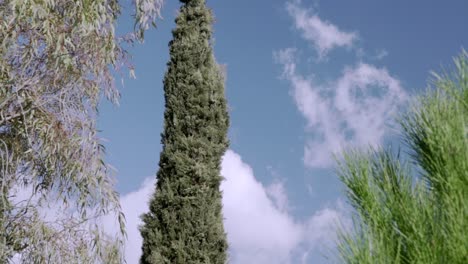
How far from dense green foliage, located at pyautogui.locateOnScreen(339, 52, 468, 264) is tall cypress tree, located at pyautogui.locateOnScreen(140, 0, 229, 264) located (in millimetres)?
5176

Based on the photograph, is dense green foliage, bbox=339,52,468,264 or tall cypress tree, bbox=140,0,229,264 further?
tall cypress tree, bbox=140,0,229,264

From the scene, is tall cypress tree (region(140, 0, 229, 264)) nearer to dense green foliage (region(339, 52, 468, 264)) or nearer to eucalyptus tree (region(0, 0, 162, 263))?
eucalyptus tree (region(0, 0, 162, 263))

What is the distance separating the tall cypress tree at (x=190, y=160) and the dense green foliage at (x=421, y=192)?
5.18 metres

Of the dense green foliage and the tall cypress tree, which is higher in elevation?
the tall cypress tree

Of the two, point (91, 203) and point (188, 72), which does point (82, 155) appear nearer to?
point (91, 203)

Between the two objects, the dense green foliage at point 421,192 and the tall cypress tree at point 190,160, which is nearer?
the dense green foliage at point 421,192

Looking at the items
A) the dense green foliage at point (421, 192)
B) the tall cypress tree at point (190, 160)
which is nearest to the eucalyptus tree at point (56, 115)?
the tall cypress tree at point (190, 160)

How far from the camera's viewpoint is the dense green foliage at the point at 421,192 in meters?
2.03

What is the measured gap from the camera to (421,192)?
215 centimetres

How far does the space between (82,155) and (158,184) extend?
136 centimetres

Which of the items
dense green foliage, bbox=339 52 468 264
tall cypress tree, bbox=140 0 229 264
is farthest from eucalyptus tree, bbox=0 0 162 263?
dense green foliage, bbox=339 52 468 264

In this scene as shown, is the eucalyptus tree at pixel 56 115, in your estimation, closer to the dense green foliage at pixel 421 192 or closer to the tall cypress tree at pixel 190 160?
the tall cypress tree at pixel 190 160

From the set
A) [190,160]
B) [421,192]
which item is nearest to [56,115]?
[190,160]

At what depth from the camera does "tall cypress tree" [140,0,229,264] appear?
733 cm
